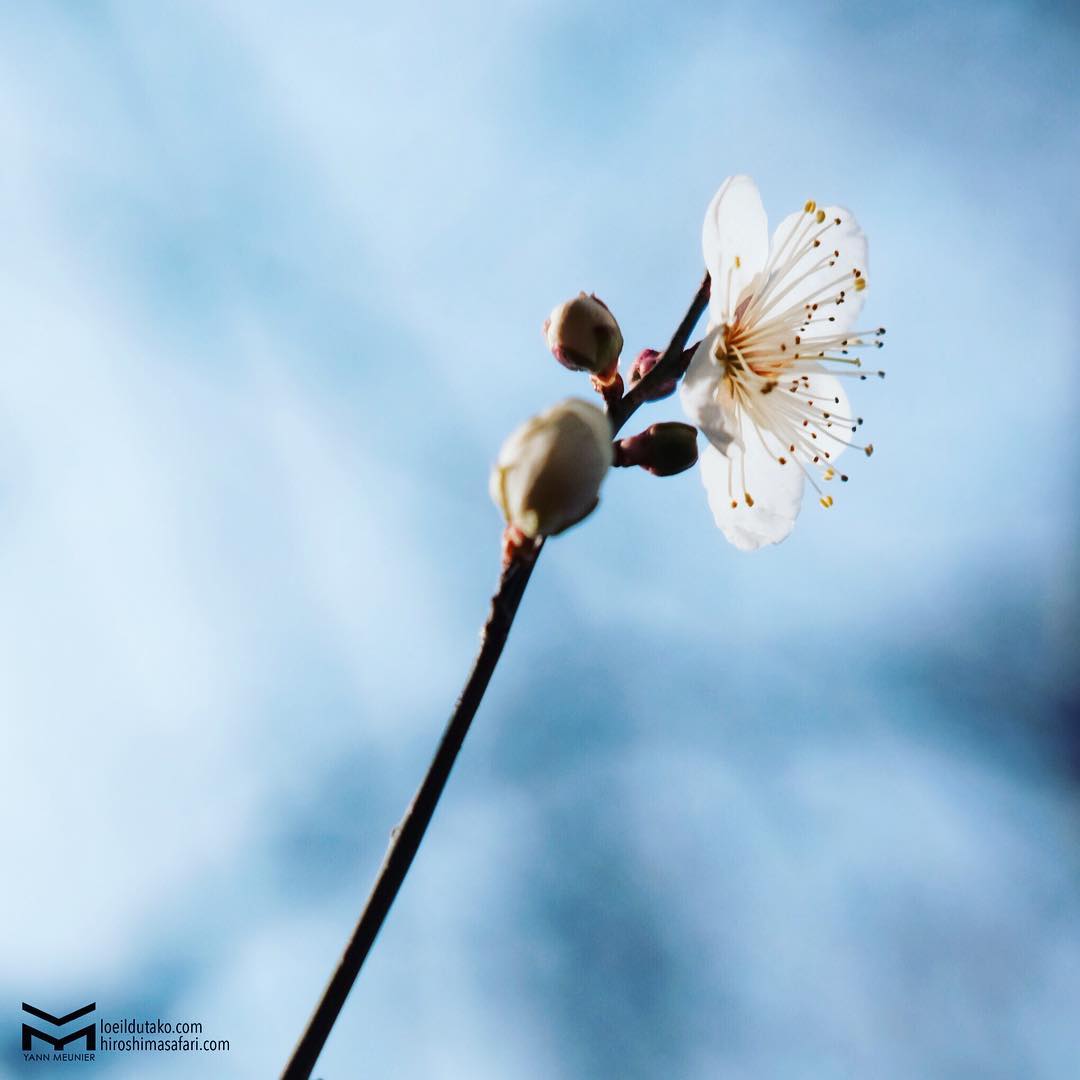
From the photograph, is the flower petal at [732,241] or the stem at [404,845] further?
the flower petal at [732,241]

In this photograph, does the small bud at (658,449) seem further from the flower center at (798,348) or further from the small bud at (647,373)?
the flower center at (798,348)

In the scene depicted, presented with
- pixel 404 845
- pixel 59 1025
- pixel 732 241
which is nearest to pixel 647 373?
pixel 732 241

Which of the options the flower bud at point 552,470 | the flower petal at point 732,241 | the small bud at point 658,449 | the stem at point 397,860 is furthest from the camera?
the flower petal at point 732,241

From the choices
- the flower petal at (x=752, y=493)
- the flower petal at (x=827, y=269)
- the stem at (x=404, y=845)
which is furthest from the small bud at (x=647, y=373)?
the stem at (x=404, y=845)

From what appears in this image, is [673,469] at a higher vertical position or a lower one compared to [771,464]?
lower

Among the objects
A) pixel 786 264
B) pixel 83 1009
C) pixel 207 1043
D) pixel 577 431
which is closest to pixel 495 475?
pixel 577 431

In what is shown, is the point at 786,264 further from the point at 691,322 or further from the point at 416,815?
the point at 416,815

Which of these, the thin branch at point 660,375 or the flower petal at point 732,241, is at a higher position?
the flower petal at point 732,241

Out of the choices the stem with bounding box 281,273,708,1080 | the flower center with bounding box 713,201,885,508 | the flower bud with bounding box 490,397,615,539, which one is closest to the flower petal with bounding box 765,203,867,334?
the flower center with bounding box 713,201,885,508
